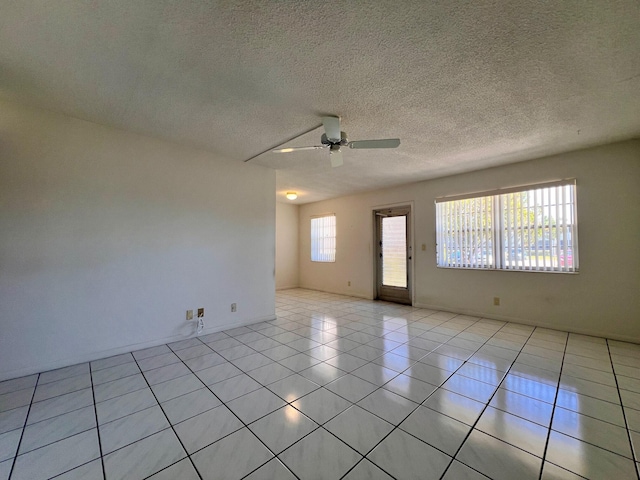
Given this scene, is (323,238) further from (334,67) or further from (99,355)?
(334,67)

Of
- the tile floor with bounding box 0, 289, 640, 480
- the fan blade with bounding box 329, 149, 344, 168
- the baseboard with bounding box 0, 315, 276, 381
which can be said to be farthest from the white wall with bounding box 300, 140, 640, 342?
the baseboard with bounding box 0, 315, 276, 381

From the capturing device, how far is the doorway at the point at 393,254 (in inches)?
217

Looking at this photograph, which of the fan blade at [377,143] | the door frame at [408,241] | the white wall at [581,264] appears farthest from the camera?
the door frame at [408,241]

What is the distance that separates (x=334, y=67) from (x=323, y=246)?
5.39 meters

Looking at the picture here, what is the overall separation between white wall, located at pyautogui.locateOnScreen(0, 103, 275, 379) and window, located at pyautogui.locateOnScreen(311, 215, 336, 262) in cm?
325

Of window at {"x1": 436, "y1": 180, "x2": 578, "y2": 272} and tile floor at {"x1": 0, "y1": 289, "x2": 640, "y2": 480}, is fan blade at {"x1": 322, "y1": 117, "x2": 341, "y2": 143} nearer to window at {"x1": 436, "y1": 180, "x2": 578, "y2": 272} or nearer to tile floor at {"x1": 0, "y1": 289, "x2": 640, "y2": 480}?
tile floor at {"x1": 0, "y1": 289, "x2": 640, "y2": 480}

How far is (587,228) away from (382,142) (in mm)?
3152

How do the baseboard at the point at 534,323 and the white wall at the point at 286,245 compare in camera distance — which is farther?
the white wall at the point at 286,245

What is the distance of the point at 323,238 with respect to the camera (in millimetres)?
7137

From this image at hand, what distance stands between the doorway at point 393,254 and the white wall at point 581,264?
1.05ft

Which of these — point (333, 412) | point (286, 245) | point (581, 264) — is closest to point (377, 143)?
point (333, 412)

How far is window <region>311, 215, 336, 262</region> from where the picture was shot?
6891 mm

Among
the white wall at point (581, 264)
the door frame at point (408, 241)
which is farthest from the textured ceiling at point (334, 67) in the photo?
the door frame at point (408, 241)

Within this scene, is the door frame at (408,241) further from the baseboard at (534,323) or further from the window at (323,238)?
the window at (323,238)
